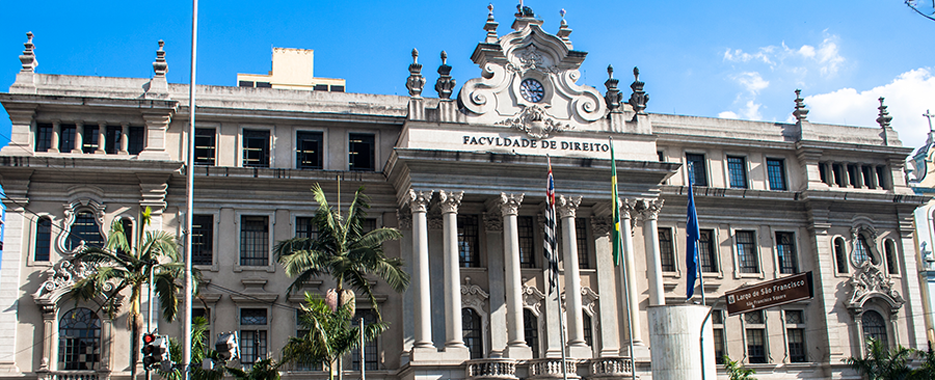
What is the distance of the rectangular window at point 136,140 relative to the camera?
3591 cm

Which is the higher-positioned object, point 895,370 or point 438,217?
point 438,217

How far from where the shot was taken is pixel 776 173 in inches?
1716

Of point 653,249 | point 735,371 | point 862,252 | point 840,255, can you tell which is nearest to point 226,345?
point 653,249

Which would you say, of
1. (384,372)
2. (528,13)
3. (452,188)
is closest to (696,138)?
(528,13)

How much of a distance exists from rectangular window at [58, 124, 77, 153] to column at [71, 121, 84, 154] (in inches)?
11.3

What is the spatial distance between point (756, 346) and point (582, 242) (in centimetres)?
931

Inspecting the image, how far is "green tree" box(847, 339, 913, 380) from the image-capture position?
1548 inches

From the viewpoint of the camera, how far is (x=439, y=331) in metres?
35.1

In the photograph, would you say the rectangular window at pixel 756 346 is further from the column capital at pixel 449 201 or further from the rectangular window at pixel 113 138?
the rectangular window at pixel 113 138

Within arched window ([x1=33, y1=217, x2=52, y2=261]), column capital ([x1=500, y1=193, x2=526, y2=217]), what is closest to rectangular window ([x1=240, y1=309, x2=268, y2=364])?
arched window ([x1=33, y1=217, x2=52, y2=261])

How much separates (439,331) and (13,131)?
1765 centimetres

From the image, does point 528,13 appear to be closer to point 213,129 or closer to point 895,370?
point 213,129

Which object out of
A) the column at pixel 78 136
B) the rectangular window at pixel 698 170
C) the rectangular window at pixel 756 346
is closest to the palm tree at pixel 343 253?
the column at pixel 78 136

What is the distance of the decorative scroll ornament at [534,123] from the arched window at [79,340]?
1708 cm
